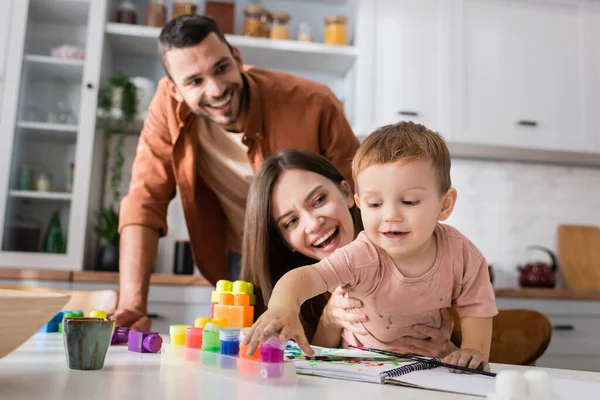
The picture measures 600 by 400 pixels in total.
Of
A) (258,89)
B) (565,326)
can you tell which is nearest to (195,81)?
(258,89)

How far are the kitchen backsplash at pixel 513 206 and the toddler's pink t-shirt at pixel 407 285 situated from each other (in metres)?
2.47

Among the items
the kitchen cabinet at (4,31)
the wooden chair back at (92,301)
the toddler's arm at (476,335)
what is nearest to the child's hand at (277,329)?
the toddler's arm at (476,335)

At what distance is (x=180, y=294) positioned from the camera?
9.16ft

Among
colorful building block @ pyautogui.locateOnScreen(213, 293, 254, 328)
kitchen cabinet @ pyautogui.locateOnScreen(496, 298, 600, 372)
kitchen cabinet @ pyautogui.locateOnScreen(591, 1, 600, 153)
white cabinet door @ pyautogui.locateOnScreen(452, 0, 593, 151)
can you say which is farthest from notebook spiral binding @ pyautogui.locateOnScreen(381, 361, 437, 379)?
kitchen cabinet @ pyautogui.locateOnScreen(591, 1, 600, 153)

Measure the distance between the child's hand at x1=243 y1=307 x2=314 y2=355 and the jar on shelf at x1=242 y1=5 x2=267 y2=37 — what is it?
8.63 feet

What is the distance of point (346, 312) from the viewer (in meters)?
1.11

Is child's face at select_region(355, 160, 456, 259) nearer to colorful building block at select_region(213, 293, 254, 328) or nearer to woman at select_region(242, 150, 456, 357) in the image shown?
colorful building block at select_region(213, 293, 254, 328)

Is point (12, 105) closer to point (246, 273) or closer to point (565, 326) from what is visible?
point (246, 273)

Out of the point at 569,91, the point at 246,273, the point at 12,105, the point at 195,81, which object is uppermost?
the point at 569,91

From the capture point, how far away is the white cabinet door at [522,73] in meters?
3.23

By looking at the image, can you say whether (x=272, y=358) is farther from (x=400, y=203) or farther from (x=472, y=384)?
(x=400, y=203)

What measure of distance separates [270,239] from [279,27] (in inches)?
82.8

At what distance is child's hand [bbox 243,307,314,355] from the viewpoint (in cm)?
74

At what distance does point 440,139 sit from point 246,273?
0.61 m
